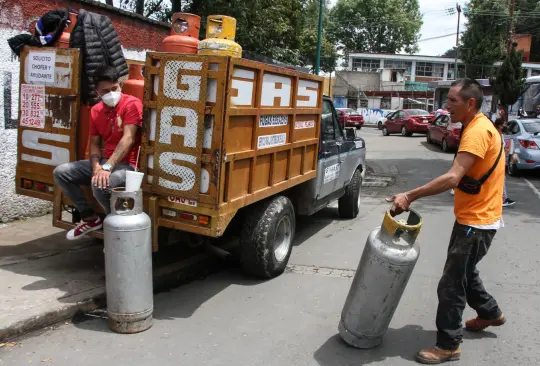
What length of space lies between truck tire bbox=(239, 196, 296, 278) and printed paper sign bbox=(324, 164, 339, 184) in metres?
1.48

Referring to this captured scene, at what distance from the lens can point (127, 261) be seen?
3.88 meters

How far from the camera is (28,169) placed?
523cm

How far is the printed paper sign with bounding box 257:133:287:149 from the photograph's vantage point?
486cm

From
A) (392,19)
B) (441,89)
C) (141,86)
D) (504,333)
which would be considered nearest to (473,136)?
(504,333)

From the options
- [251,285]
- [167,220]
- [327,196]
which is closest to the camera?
[167,220]

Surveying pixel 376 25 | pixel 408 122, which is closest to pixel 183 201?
pixel 408 122

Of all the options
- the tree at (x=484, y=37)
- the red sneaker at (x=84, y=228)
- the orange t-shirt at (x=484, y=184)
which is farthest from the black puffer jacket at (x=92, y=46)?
the tree at (x=484, y=37)

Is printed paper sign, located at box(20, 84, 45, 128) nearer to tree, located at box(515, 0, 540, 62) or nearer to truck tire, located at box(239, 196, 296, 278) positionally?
truck tire, located at box(239, 196, 296, 278)

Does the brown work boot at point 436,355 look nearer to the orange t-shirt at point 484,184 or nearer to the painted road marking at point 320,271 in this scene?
the orange t-shirt at point 484,184

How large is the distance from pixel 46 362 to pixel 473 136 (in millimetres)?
3330

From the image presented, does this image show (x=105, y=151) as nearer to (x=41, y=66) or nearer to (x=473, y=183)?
(x=41, y=66)

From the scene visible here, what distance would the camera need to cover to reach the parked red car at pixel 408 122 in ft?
89.4

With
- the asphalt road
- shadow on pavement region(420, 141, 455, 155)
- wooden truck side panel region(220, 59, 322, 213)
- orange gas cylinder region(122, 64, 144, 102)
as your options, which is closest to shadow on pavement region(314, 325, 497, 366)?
the asphalt road

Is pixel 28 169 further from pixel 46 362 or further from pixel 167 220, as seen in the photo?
pixel 46 362
